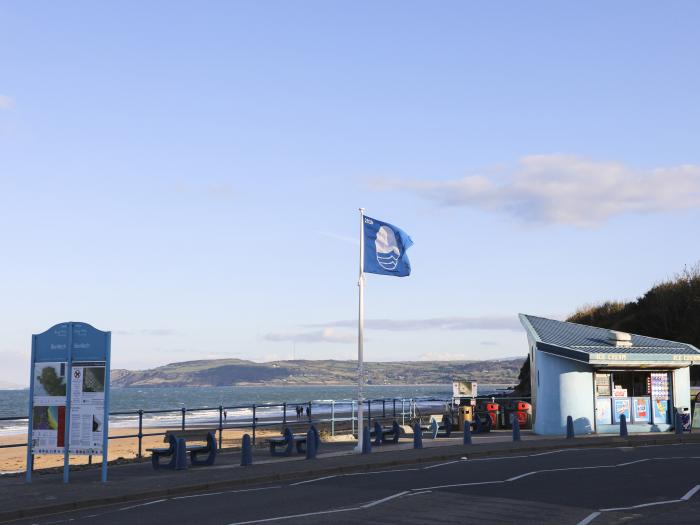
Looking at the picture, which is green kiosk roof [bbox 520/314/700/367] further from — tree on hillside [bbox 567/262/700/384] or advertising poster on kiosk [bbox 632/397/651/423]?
tree on hillside [bbox 567/262/700/384]

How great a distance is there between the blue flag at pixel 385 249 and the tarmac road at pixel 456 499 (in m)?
6.56

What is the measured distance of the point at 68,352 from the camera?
65.6 feet

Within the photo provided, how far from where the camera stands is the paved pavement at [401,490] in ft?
48.0

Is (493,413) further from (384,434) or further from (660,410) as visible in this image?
(384,434)

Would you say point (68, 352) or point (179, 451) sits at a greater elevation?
point (68, 352)

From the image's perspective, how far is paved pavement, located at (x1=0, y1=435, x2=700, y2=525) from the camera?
14617 mm

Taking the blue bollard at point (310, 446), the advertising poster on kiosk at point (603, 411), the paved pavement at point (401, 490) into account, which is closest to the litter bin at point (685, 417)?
the advertising poster on kiosk at point (603, 411)

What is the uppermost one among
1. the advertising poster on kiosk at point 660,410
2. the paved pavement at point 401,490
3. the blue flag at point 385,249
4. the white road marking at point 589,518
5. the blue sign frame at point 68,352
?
the blue flag at point 385,249

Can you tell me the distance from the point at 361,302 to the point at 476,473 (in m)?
7.22

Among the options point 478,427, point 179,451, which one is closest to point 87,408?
point 179,451

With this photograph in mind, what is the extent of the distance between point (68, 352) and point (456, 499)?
→ 30.9 feet

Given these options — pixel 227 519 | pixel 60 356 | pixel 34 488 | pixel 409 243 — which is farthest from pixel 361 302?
pixel 227 519

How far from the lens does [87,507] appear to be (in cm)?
1634

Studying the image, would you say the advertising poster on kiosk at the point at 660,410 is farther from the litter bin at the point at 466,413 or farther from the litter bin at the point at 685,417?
the litter bin at the point at 466,413
